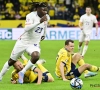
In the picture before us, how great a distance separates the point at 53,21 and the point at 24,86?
73.9 feet

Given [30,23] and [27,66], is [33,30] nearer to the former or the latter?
[30,23]

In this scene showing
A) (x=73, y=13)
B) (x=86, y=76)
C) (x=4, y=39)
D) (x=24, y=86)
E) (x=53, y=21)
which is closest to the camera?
(x=24, y=86)

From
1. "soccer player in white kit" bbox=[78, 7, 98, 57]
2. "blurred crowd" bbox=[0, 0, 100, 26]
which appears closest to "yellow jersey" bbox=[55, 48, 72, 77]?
"soccer player in white kit" bbox=[78, 7, 98, 57]

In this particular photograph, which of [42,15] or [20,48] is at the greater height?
[42,15]

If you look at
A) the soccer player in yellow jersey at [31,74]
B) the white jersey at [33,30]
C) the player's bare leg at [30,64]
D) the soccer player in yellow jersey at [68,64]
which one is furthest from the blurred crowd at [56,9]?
the player's bare leg at [30,64]

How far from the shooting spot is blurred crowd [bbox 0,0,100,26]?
33875mm

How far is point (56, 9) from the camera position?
3462cm

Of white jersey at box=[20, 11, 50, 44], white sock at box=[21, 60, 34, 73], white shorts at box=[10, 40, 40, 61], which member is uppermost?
white jersey at box=[20, 11, 50, 44]

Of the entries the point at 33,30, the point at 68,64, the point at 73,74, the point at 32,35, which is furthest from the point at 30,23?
the point at 73,74

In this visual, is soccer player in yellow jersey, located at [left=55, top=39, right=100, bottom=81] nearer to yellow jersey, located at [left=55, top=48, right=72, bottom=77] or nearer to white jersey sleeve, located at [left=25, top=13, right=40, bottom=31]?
yellow jersey, located at [left=55, top=48, right=72, bottom=77]

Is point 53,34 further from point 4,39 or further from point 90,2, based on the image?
point 90,2

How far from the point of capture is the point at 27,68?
10.6 m

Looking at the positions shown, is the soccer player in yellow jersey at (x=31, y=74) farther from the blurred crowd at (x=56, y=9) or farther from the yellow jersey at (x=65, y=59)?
the blurred crowd at (x=56, y=9)

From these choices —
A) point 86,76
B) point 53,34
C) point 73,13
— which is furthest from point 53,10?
point 86,76
